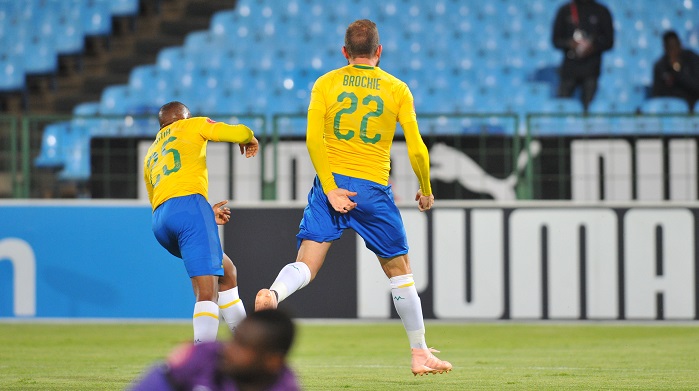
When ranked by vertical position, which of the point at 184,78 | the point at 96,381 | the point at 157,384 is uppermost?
the point at 184,78

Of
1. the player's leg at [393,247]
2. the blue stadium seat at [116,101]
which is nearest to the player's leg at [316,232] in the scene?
the player's leg at [393,247]

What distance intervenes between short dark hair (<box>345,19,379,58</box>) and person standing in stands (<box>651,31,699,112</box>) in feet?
27.7

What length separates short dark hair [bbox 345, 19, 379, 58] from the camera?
668 cm

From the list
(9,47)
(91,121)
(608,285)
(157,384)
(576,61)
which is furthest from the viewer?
(9,47)

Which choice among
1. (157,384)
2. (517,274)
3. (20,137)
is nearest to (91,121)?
(20,137)

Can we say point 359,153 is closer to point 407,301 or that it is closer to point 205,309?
point 407,301

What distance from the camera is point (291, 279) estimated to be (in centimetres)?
650

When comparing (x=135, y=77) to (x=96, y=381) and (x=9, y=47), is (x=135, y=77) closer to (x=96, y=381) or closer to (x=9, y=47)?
(x=9, y=47)

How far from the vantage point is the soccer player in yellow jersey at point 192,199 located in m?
6.84

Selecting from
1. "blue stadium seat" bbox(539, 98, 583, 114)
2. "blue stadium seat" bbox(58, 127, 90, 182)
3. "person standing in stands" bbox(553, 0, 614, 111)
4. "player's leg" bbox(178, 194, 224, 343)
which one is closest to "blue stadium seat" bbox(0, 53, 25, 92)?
"blue stadium seat" bbox(58, 127, 90, 182)

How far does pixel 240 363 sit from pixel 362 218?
349cm

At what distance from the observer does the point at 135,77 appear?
15.7 meters

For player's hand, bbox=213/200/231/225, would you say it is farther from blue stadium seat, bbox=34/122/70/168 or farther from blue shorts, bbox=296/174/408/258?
blue stadium seat, bbox=34/122/70/168

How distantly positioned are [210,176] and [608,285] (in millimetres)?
4172
